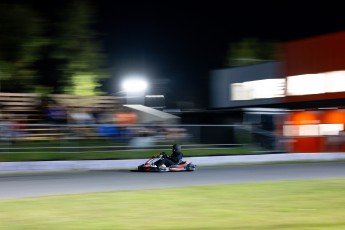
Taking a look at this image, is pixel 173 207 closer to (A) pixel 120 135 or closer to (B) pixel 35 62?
(A) pixel 120 135

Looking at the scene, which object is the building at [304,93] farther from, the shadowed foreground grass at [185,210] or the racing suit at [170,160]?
the shadowed foreground grass at [185,210]

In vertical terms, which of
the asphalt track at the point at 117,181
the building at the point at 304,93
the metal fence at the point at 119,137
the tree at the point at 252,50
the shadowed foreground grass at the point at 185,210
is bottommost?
the shadowed foreground grass at the point at 185,210

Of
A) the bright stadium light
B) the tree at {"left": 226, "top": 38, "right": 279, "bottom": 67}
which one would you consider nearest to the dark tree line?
the bright stadium light

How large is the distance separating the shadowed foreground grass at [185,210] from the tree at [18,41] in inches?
799

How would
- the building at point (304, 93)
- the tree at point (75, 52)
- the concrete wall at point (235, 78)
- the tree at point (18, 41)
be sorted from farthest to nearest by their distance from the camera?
the concrete wall at point (235, 78) < the tree at point (75, 52) < the tree at point (18, 41) < the building at point (304, 93)

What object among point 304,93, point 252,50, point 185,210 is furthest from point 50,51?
point 252,50

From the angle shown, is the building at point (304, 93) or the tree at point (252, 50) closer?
the building at point (304, 93)

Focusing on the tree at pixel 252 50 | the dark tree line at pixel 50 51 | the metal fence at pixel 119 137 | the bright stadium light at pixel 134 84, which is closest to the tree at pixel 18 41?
the dark tree line at pixel 50 51

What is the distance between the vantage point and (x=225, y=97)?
43312 mm

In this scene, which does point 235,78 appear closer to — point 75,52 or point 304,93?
point 304,93

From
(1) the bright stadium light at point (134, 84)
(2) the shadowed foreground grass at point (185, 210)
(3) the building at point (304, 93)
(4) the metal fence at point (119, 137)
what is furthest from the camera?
(1) the bright stadium light at point (134, 84)

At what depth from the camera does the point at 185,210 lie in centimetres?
852

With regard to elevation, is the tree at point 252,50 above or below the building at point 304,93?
above

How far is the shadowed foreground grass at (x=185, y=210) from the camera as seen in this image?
24.1ft
